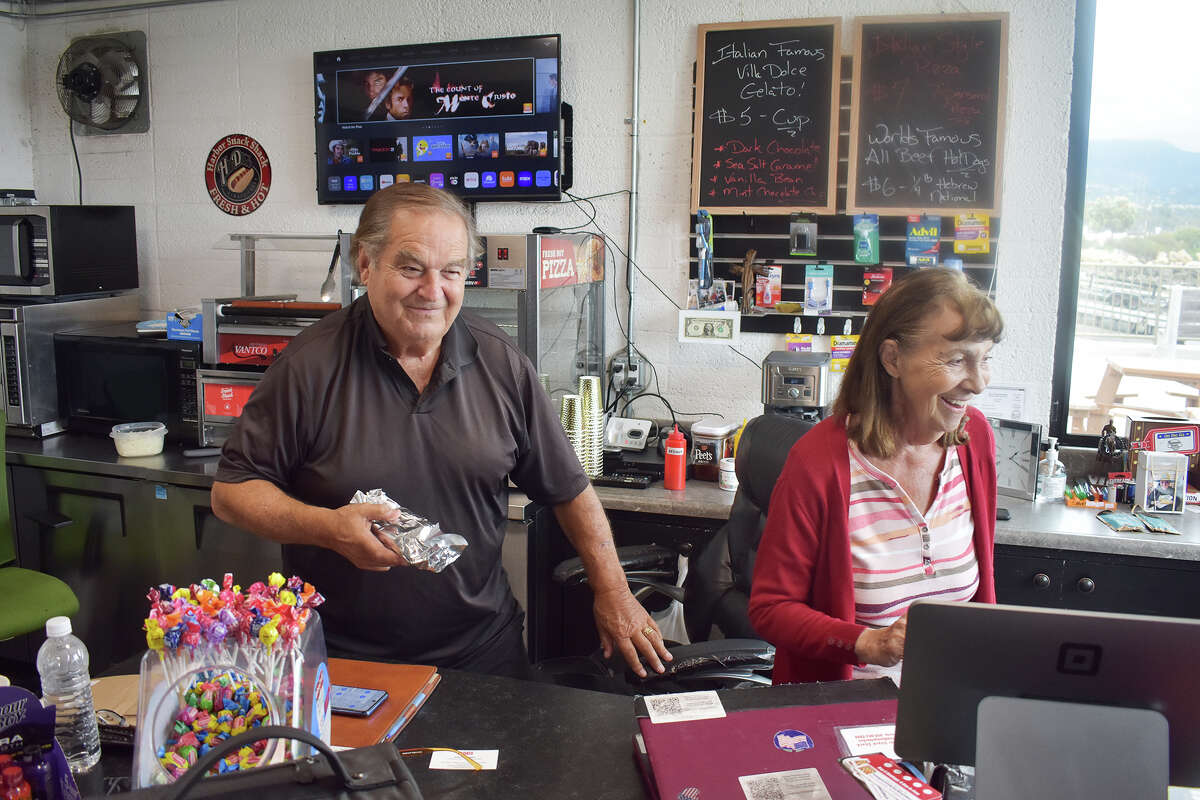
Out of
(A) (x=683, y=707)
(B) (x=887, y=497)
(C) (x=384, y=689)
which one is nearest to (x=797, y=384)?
(B) (x=887, y=497)

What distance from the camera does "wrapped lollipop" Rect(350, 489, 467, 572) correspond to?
1.48 metres

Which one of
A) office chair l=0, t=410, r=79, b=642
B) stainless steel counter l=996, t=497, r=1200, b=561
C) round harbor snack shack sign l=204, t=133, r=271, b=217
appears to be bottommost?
office chair l=0, t=410, r=79, b=642

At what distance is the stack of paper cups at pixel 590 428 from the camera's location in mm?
2990

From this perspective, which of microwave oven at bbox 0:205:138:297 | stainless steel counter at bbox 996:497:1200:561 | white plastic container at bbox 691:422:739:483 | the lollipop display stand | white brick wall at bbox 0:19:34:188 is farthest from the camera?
white brick wall at bbox 0:19:34:188

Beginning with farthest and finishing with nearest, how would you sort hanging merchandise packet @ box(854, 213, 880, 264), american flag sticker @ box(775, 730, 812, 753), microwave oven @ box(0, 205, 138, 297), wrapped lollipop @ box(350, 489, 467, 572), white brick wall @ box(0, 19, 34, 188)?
white brick wall @ box(0, 19, 34, 188) < microwave oven @ box(0, 205, 138, 297) < hanging merchandise packet @ box(854, 213, 880, 264) < wrapped lollipop @ box(350, 489, 467, 572) < american flag sticker @ box(775, 730, 812, 753)

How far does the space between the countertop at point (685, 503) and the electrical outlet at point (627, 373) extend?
584mm

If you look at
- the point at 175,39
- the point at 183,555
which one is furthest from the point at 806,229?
the point at 175,39

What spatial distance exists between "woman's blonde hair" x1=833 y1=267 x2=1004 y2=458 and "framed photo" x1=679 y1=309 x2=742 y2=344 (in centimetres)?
154

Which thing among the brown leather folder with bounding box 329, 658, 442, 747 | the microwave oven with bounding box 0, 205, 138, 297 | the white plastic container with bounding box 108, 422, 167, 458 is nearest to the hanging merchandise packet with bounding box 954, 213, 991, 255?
the brown leather folder with bounding box 329, 658, 442, 747

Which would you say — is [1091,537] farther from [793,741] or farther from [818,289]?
[793,741]

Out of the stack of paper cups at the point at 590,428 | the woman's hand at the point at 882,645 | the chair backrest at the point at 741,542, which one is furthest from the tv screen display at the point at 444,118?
the woman's hand at the point at 882,645

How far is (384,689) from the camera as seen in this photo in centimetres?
146

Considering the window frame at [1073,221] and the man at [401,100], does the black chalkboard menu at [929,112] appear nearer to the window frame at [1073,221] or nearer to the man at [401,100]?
the window frame at [1073,221]

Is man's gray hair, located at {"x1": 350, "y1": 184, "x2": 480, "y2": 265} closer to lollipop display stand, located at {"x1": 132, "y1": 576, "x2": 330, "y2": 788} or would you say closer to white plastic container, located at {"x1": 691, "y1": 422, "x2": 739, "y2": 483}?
lollipop display stand, located at {"x1": 132, "y1": 576, "x2": 330, "y2": 788}
